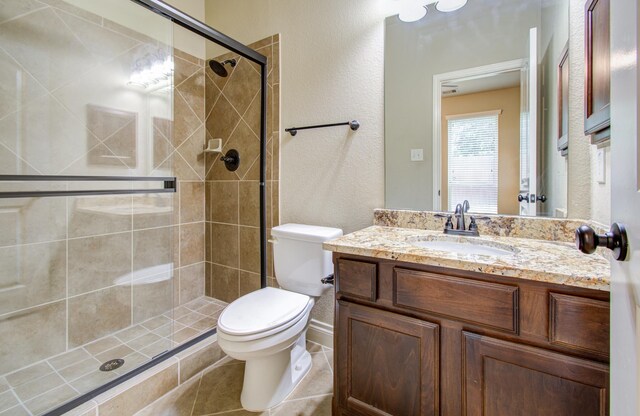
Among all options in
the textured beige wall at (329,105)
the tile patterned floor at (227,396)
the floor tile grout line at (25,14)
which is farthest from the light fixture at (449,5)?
the floor tile grout line at (25,14)

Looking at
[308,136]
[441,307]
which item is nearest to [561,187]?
[441,307]

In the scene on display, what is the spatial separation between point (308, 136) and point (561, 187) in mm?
1320

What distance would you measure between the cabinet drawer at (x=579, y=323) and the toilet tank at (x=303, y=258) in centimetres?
95

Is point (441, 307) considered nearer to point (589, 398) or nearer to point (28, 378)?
point (589, 398)

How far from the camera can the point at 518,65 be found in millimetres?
1321

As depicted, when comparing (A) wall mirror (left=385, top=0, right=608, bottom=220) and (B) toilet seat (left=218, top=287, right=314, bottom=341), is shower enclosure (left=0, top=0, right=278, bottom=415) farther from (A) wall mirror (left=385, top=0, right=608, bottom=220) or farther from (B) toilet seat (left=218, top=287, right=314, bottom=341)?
(A) wall mirror (left=385, top=0, right=608, bottom=220)

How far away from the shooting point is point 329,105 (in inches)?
70.2

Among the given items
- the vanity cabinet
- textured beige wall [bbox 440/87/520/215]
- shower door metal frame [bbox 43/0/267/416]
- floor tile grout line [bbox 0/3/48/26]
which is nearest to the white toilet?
the vanity cabinet

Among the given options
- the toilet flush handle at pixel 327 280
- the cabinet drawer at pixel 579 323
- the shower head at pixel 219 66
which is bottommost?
the toilet flush handle at pixel 327 280

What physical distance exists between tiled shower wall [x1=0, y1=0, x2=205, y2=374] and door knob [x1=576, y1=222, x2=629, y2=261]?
2.14 meters

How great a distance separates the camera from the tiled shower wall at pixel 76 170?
1.50 metres

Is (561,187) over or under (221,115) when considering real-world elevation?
under

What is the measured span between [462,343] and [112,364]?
1.70 m

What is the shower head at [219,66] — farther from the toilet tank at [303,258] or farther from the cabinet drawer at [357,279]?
the cabinet drawer at [357,279]
